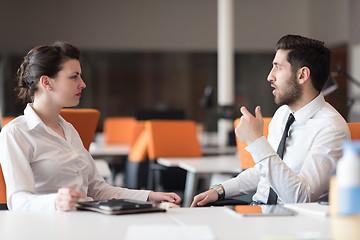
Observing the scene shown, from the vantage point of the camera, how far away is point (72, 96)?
230cm

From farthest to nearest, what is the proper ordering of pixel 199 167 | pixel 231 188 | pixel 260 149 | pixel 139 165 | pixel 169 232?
pixel 139 165
pixel 199 167
pixel 231 188
pixel 260 149
pixel 169 232

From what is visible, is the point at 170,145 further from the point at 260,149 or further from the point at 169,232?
the point at 169,232

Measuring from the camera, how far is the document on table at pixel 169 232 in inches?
51.9

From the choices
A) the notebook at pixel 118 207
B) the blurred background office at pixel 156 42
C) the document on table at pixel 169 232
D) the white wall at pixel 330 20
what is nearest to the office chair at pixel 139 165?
the notebook at pixel 118 207

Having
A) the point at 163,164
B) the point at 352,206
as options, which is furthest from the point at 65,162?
the point at 163,164

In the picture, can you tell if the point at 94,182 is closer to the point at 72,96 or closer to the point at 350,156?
the point at 72,96

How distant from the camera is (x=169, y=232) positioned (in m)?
1.38

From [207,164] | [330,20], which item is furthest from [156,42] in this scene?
[207,164]

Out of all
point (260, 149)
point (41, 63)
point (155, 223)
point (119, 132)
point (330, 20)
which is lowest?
point (119, 132)

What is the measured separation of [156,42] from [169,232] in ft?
32.4

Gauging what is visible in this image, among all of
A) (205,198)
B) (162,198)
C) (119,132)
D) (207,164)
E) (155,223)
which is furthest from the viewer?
(119,132)

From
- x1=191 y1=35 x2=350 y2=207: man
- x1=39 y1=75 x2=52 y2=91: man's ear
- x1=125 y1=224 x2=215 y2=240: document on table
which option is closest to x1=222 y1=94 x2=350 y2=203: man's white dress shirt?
x1=191 y1=35 x2=350 y2=207: man

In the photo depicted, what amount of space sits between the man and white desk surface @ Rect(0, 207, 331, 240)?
444mm

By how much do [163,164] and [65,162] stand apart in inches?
98.1
